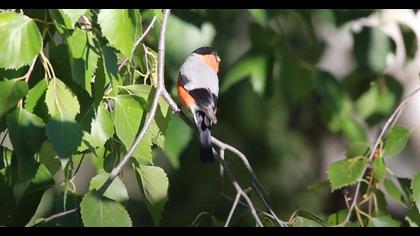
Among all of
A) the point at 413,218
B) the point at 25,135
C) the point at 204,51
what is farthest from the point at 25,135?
the point at 204,51

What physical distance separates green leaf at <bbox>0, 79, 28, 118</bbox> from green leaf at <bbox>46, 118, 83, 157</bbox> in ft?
0.43

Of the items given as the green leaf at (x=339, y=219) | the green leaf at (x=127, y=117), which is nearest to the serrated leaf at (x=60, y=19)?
the green leaf at (x=127, y=117)

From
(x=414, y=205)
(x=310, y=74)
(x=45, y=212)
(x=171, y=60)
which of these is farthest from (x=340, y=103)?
(x=45, y=212)

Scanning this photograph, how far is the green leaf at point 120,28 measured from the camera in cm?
216

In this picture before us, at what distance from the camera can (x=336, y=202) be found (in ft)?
18.2

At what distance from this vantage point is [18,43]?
2080 mm

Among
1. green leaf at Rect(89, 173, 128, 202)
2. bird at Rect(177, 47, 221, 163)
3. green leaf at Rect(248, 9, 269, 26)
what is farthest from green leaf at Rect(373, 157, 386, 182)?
green leaf at Rect(89, 173, 128, 202)

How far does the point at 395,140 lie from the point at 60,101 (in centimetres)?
113

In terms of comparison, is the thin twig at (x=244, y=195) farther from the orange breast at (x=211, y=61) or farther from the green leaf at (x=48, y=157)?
the orange breast at (x=211, y=61)

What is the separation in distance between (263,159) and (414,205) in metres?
3.06

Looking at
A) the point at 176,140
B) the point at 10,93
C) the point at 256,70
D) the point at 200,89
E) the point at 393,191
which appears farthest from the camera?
the point at 256,70

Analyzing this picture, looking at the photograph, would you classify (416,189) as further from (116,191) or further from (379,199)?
(116,191)

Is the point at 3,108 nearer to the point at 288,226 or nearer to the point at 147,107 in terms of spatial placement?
the point at 147,107

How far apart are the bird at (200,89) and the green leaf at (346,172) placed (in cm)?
40
